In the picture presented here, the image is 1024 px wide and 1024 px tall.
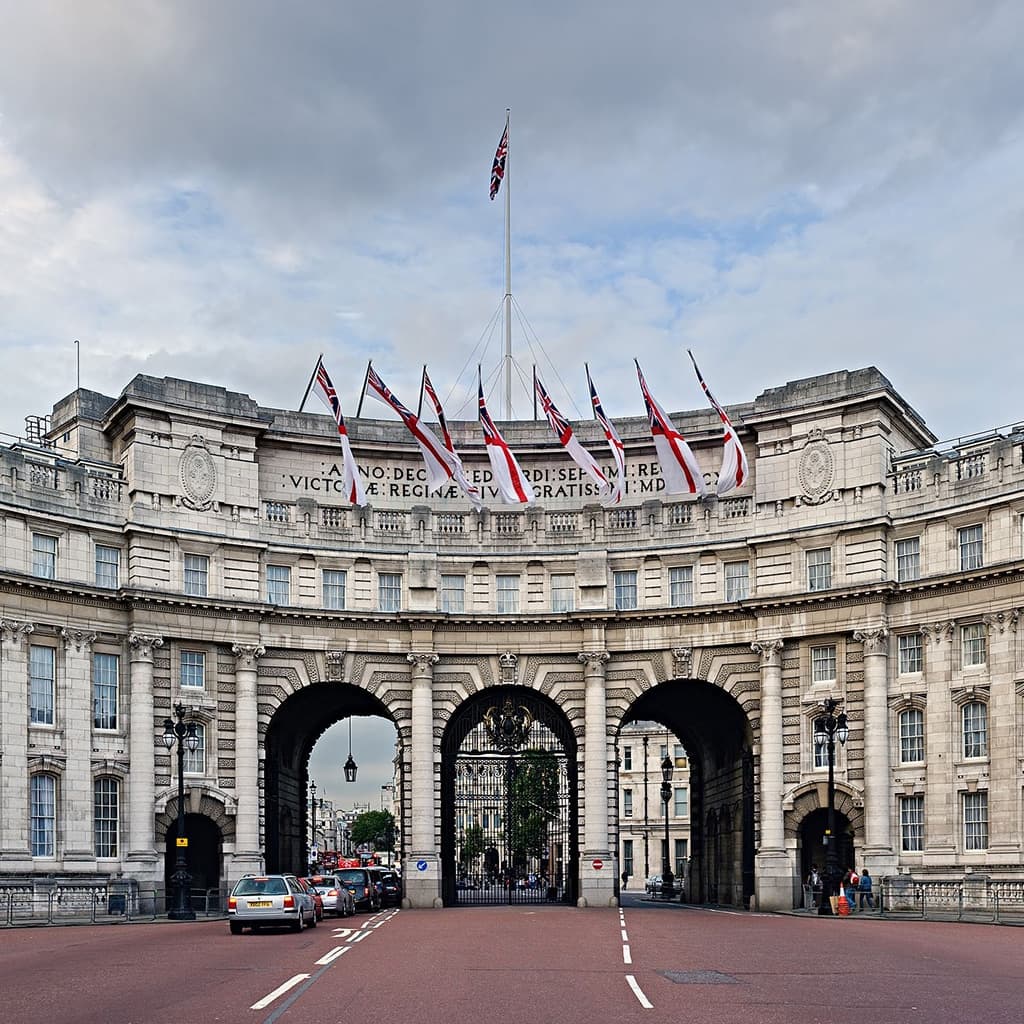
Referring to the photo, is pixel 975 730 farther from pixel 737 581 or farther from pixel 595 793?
pixel 595 793

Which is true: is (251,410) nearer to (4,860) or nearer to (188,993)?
(4,860)

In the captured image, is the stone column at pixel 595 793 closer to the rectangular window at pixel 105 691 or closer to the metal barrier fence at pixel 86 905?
the metal barrier fence at pixel 86 905

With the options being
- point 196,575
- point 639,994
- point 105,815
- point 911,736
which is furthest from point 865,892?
point 639,994

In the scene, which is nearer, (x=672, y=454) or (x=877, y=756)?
(x=877, y=756)

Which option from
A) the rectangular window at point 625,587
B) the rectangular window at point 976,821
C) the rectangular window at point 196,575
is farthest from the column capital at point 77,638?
the rectangular window at point 976,821

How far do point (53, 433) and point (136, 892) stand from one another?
20733 mm

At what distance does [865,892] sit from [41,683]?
103 ft

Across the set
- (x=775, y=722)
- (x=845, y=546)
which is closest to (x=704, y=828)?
(x=775, y=722)

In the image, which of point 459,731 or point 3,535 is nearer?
point 3,535

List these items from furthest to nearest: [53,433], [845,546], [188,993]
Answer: [53,433]
[845,546]
[188,993]

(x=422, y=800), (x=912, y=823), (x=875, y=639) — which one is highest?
(x=875, y=639)

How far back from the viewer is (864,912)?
5675 cm

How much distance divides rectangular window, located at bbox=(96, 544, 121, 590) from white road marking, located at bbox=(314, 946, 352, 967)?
31.4 m

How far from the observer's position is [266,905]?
42000mm
